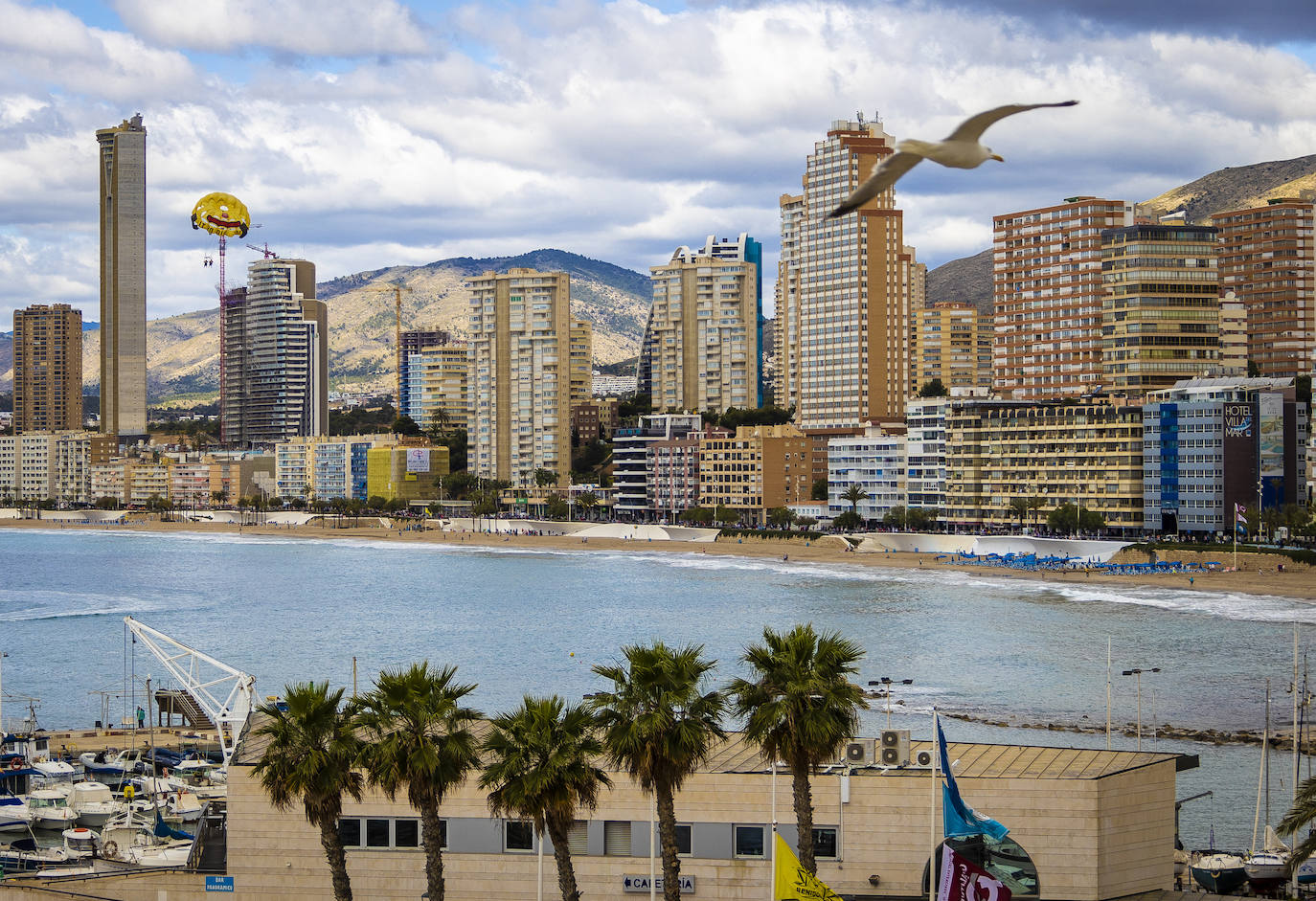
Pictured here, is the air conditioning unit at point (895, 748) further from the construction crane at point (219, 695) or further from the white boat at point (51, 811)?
the white boat at point (51, 811)

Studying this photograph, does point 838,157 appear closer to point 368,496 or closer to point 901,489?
point 901,489

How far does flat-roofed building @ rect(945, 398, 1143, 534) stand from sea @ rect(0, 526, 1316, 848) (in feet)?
50.2

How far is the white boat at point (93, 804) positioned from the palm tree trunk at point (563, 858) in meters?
20.3

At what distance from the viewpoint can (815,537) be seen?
430 ft

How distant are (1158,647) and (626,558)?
72.7m

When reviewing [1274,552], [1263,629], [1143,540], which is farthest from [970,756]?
[1143,540]

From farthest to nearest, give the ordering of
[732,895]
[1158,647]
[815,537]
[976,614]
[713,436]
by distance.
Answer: [713,436] < [815,537] < [976,614] < [1158,647] < [732,895]

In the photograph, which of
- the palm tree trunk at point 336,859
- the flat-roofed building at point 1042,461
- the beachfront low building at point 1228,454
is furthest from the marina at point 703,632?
the palm tree trunk at point 336,859

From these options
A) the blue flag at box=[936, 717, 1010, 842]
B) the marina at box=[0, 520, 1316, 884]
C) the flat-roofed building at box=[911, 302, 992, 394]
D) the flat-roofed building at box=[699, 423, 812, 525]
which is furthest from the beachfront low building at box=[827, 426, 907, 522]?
the blue flag at box=[936, 717, 1010, 842]

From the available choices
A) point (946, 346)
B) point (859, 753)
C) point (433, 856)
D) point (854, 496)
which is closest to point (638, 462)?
point (854, 496)

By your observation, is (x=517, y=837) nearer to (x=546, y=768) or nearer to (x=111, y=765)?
(x=546, y=768)

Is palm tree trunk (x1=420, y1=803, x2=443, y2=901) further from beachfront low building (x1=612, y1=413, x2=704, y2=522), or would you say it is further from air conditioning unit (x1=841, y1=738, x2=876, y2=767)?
beachfront low building (x1=612, y1=413, x2=704, y2=522)

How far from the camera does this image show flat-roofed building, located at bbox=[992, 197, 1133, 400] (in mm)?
128500

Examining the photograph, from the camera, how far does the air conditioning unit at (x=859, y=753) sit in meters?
18.9
